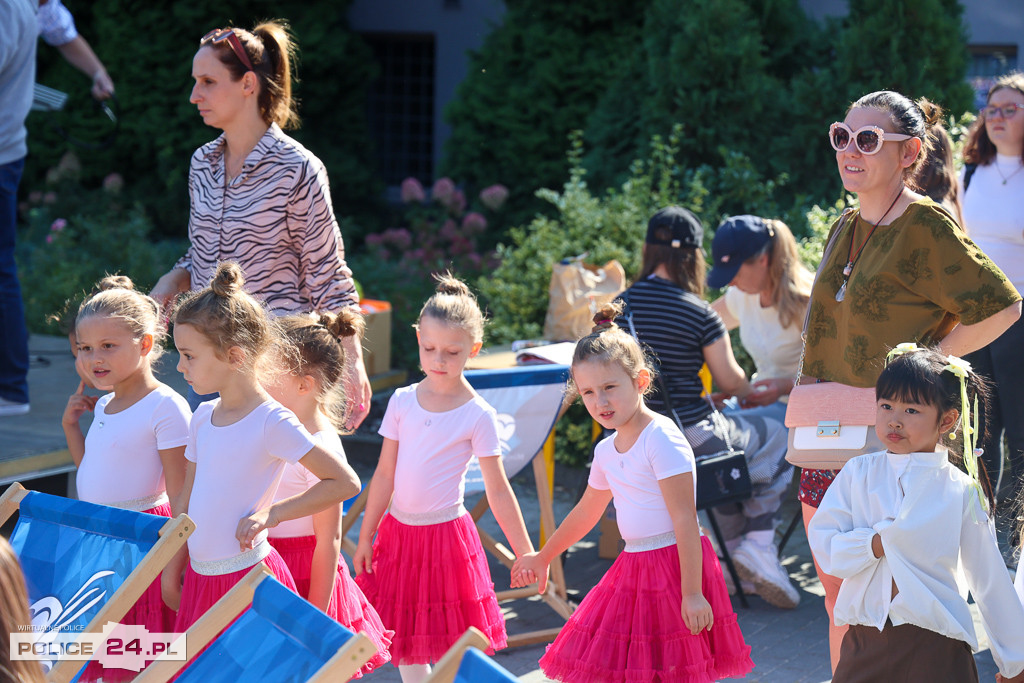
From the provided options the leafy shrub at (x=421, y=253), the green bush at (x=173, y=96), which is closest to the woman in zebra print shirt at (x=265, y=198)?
the leafy shrub at (x=421, y=253)

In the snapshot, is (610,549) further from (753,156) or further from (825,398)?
(753,156)

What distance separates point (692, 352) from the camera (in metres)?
4.33

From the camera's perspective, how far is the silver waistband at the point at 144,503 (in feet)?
10.5

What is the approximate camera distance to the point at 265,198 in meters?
3.54

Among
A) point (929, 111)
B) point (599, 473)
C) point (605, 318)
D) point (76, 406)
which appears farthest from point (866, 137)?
point (76, 406)

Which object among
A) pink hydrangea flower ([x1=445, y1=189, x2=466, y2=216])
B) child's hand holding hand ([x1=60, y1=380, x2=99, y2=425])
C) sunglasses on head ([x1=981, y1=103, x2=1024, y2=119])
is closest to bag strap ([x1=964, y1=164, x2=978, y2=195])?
sunglasses on head ([x1=981, y1=103, x2=1024, y2=119])

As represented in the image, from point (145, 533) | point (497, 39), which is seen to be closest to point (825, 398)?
point (145, 533)

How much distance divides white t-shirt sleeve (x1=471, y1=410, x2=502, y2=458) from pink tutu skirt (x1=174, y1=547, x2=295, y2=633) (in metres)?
0.67

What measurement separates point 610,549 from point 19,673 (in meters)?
3.41

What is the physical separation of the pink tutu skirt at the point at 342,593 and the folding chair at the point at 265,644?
0.66m

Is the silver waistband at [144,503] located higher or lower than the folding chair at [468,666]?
lower

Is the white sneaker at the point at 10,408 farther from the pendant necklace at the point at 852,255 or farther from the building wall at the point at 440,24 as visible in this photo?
the building wall at the point at 440,24

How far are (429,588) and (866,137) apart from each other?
1.75 meters

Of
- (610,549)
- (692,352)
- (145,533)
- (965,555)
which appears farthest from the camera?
(610,549)
